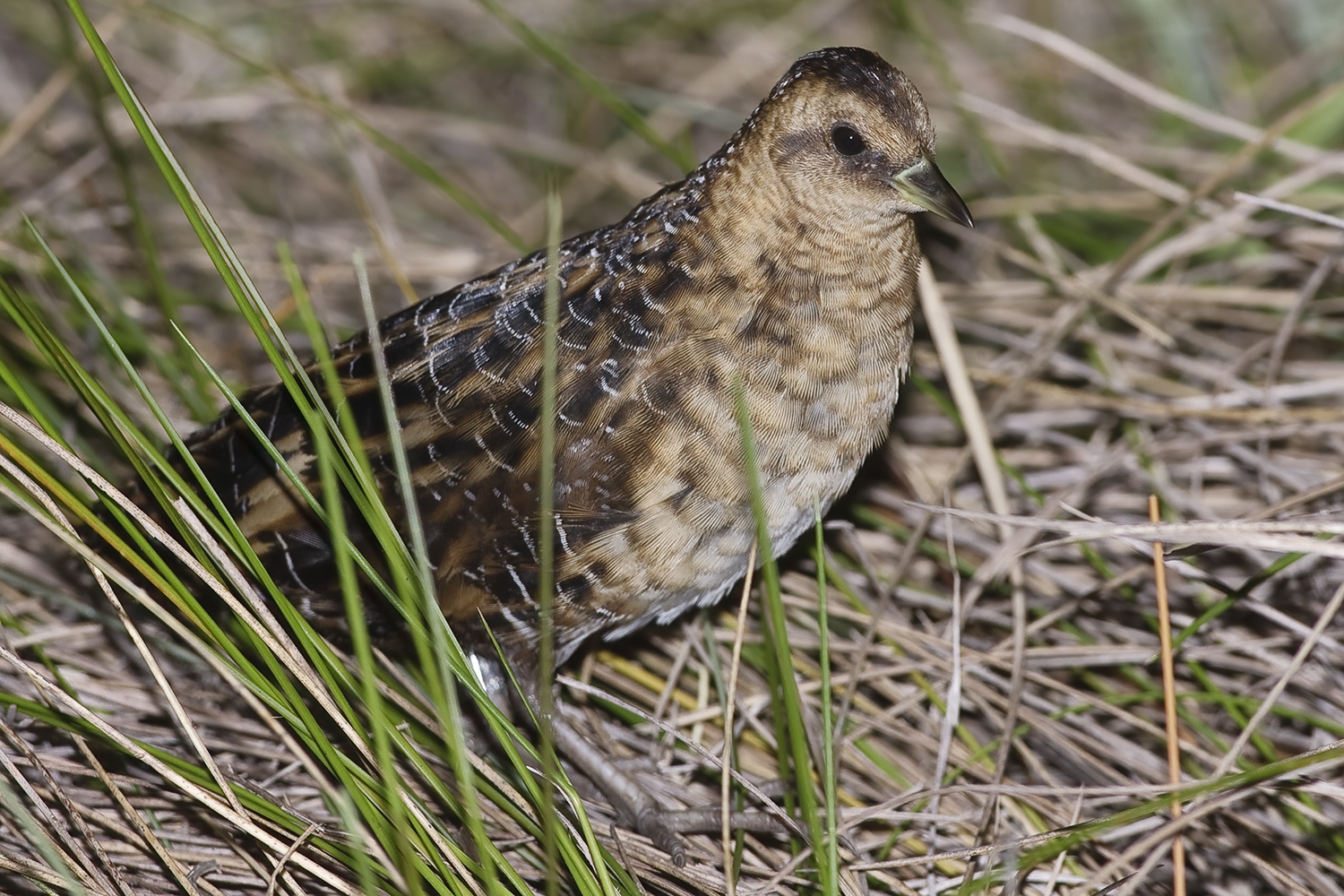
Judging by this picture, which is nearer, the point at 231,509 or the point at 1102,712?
the point at 231,509

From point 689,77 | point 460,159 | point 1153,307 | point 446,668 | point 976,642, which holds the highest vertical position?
point 689,77

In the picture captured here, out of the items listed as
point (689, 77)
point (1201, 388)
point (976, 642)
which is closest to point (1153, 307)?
point (1201, 388)

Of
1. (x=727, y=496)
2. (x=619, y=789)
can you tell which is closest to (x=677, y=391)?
(x=727, y=496)

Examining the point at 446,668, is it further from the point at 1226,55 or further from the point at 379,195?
the point at 1226,55

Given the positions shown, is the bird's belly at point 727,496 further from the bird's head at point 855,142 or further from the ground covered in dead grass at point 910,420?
the bird's head at point 855,142

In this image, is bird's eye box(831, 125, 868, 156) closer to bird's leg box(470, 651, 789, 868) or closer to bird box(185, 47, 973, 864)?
bird box(185, 47, 973, 864)

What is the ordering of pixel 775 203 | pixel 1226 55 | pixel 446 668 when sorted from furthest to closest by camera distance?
1. pixel 1226 55
2. pixel 775 203
3. pixel 446 668

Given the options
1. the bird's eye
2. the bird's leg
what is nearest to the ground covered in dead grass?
the bird's leg
